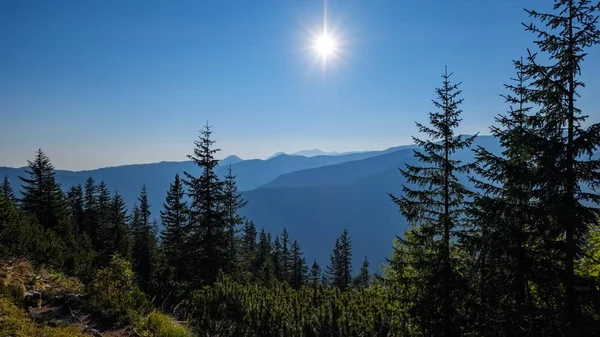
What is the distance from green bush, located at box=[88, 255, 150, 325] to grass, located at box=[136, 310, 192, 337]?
1.26 feet

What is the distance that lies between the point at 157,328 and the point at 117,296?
1825 millimetres

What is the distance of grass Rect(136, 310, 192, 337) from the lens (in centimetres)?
696

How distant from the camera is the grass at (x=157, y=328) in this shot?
6.96m

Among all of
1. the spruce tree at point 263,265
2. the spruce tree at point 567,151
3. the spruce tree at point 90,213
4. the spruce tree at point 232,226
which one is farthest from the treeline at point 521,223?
the spruce tree at point 90,213

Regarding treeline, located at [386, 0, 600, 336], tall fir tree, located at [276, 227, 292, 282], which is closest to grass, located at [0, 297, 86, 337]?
treeline, located at [386, 0, 600, 336]

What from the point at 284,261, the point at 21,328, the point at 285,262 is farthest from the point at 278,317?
the point at 284,261

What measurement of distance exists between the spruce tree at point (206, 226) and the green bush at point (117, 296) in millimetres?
9514

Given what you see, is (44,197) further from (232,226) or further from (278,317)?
(278,317)

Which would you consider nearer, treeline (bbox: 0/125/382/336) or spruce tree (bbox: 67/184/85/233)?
treeline (bbox: 0/125/382/336)

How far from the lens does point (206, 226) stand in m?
19.1

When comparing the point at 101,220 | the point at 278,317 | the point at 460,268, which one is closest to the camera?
the point at 278,317

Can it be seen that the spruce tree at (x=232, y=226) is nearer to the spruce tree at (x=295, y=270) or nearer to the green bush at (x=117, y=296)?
the green bush at (x=117, y=296)

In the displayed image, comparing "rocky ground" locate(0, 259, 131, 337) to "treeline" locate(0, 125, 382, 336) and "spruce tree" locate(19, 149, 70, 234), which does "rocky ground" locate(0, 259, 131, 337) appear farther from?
"spruce tree" locate(19, 149, 70, 234)

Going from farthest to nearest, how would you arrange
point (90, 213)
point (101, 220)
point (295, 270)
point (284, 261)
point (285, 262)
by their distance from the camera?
point (284, 261)
point (285, 262)
point (295, 270)
point (90, 213)
point (101, 220)
